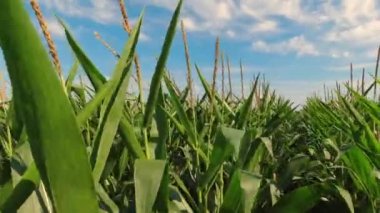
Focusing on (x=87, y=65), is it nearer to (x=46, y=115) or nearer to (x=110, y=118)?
(x=110, y=118)

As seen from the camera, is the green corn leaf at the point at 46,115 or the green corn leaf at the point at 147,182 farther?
the green corn leaf at the point at 147,182

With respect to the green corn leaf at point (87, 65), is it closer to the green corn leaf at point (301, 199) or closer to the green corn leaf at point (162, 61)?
the green corn leaf at point (162, 61)

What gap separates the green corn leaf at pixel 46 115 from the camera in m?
0.37

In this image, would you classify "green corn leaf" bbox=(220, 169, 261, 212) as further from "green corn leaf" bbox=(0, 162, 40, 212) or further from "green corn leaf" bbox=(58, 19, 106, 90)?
"green corn leaf" bbox=(0, 162, 40, 212)

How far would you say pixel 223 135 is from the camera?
3.39ft

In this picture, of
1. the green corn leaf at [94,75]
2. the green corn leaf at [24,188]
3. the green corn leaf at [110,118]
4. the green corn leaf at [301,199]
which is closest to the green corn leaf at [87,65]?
the green corn leaf at [94,75]

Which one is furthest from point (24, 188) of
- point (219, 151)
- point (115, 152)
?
point (115, 152)

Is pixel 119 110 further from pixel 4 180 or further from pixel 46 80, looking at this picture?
pixel 4 180

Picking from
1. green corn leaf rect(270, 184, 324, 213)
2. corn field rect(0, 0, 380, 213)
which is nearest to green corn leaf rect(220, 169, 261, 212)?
corn field rect(0, 0, 380, 213)

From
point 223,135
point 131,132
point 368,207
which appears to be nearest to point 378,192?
point 368,207

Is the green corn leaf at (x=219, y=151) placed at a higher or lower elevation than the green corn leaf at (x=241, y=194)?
higher

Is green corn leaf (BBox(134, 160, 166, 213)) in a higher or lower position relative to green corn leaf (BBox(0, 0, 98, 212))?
lower

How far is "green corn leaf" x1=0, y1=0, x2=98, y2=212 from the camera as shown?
373 mm

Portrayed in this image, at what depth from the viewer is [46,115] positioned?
41 cm
